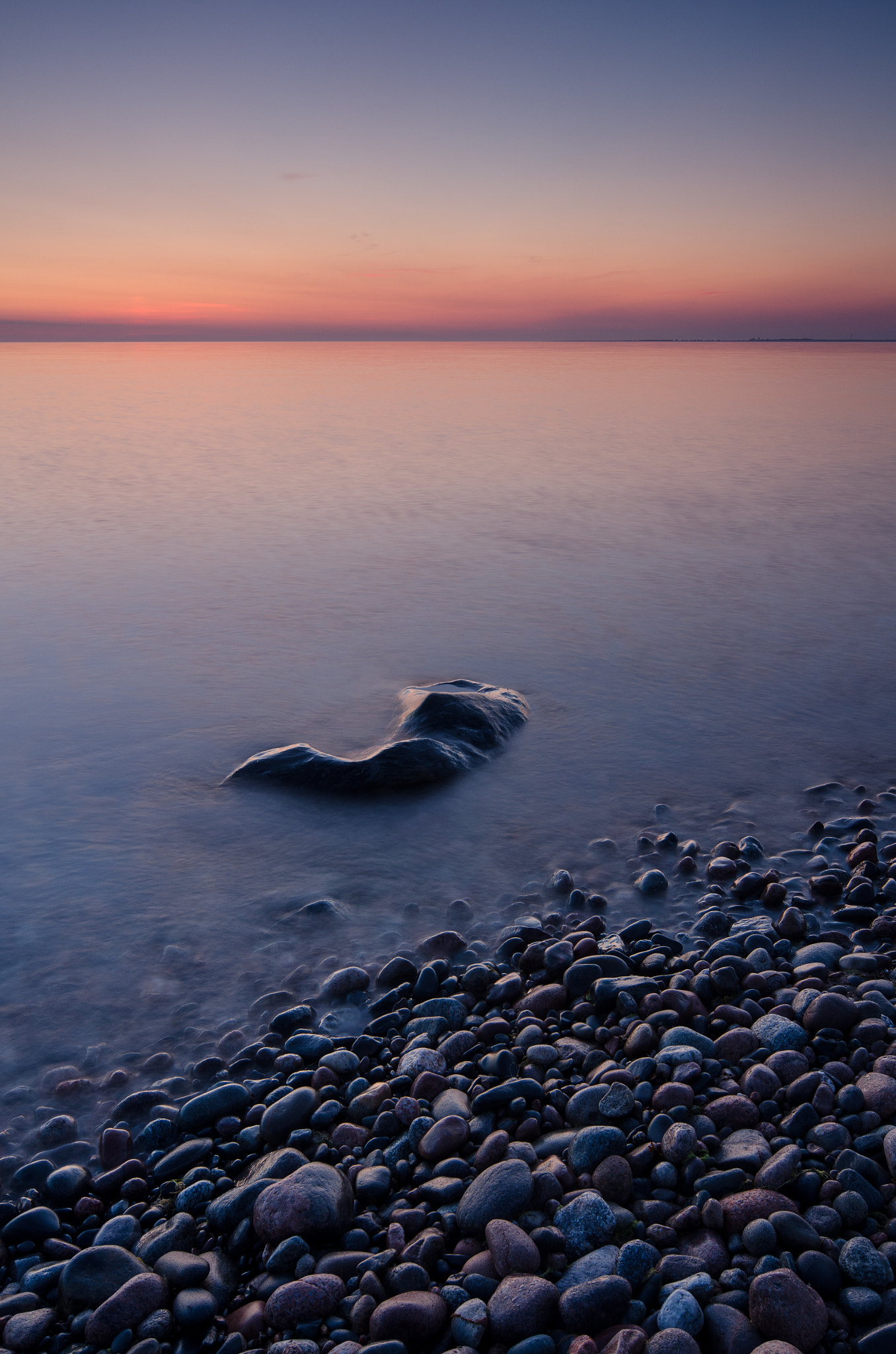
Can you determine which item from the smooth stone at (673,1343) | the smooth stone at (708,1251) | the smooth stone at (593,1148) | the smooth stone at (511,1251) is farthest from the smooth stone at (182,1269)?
the smooth stone at (708,1251)

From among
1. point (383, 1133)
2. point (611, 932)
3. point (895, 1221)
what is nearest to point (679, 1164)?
point (895, 1221)

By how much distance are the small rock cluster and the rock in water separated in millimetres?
2192

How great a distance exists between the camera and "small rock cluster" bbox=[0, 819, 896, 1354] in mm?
2453

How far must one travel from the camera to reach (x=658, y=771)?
6.52m

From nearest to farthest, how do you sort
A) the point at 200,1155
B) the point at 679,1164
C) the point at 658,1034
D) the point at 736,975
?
the point at 679,1164, the point at 200,1155, the point at 658,1034, the point at 736,975

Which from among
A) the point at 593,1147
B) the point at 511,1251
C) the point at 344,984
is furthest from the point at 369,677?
the point at 511,1251

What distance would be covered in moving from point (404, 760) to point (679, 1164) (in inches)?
149

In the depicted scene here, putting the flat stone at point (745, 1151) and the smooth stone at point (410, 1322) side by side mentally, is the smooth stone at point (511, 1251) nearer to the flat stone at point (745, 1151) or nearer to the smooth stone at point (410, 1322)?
the smooth stone at point (410, 1322)

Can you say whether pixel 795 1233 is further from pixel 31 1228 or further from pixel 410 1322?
pixel 31 1228

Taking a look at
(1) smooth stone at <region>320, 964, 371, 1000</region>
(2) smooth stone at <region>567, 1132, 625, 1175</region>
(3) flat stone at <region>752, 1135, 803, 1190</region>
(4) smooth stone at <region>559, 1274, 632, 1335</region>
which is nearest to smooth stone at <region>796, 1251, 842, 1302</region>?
(3) flat stone at <region>752, 1135, 803, 1190</region>

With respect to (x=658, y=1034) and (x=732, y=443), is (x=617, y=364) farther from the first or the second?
(x=658, y=1034)

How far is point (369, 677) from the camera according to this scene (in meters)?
8.55

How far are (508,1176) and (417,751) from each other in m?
3.79

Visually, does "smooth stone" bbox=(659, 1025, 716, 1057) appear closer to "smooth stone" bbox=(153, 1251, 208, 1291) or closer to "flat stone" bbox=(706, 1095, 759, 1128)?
"flat stone" bbox=(706, 1095, 759, 1128)
